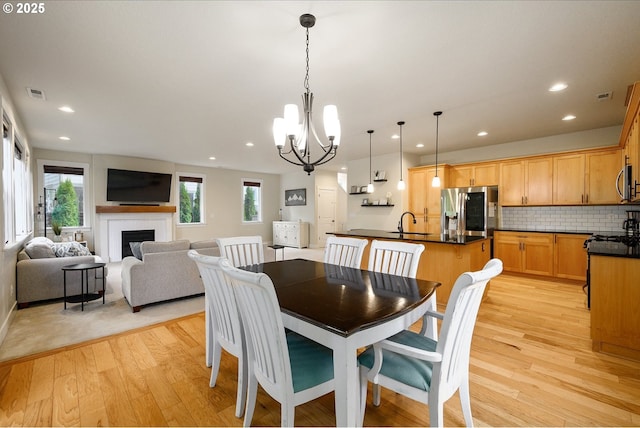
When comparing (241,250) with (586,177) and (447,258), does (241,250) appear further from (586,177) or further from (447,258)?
(586,177)

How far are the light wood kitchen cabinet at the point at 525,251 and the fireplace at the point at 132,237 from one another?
780 cm

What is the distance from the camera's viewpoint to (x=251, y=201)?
969 centimetres

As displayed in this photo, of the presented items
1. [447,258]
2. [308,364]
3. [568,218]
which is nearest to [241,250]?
[308,364]

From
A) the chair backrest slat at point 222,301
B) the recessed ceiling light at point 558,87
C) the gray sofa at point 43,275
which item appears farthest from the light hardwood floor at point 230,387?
the recessed ceiling light at point 558,87

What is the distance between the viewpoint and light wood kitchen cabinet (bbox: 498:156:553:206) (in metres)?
4.97

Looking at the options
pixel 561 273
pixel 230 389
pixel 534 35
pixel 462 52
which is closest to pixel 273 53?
pixel 462 52

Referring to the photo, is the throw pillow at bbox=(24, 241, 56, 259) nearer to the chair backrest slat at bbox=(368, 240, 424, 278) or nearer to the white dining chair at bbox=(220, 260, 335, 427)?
the white dining chair at bbox=(220, 260, 335, 427)

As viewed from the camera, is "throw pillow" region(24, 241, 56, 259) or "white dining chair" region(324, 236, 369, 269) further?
"throw pillow" region(24, 241, 56, 259)

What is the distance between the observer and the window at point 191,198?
818cm

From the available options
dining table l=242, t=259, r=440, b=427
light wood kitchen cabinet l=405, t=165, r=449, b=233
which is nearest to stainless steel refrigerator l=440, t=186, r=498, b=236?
light wood kitchen cabinet l=405, t=165, r=449, b=233

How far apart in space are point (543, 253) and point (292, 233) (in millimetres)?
6402

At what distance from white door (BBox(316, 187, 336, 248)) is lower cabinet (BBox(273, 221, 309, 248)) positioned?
44 cm

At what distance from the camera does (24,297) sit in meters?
3.64

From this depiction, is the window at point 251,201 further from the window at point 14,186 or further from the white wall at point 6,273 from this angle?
the white wall at point 6,273
